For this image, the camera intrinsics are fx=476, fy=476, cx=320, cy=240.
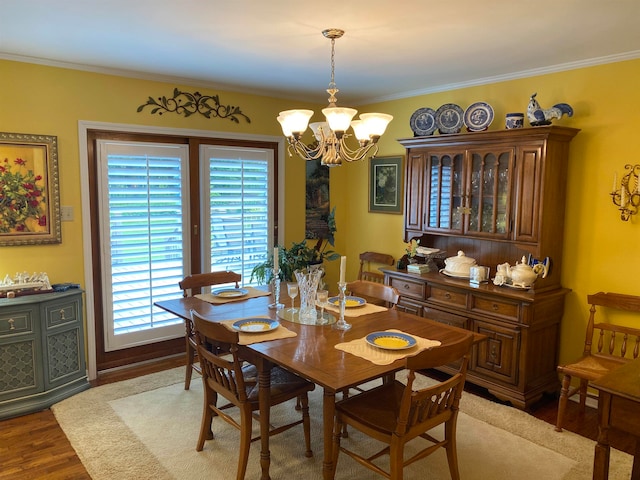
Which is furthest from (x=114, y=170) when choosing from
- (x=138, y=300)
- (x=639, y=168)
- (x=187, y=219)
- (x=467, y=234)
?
(x=639, y=168)

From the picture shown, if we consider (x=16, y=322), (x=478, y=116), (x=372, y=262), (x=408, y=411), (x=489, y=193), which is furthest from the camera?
(x=372, y=262)

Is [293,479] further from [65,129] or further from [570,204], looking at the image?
[65,129]

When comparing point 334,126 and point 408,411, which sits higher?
point 334,126

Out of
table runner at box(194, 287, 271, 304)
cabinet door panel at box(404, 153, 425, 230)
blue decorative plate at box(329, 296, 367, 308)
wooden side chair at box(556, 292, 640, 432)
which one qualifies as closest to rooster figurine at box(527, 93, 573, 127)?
cabinet door panel at box(404, 153, 425, 230)

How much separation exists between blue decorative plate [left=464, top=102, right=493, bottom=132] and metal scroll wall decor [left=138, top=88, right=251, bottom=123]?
2.06 meters

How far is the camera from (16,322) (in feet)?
10.6

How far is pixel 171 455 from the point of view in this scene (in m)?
2.80

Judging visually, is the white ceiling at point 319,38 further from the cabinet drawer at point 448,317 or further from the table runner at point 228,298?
the cabinet drawer at point 448,317

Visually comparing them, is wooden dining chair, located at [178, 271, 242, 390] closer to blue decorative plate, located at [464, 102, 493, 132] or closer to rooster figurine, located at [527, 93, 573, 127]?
blue decorative plate, located at [464, 102, 493, 132]

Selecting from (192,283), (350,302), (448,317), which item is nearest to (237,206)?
(192,283)

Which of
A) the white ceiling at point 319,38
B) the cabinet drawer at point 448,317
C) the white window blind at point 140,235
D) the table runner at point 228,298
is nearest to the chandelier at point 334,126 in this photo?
the white ceiling at point 319,38

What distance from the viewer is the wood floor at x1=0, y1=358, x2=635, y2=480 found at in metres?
2.65

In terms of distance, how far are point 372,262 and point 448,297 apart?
1.38m

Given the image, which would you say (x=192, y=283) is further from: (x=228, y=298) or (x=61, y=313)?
(x=61, y=313)
